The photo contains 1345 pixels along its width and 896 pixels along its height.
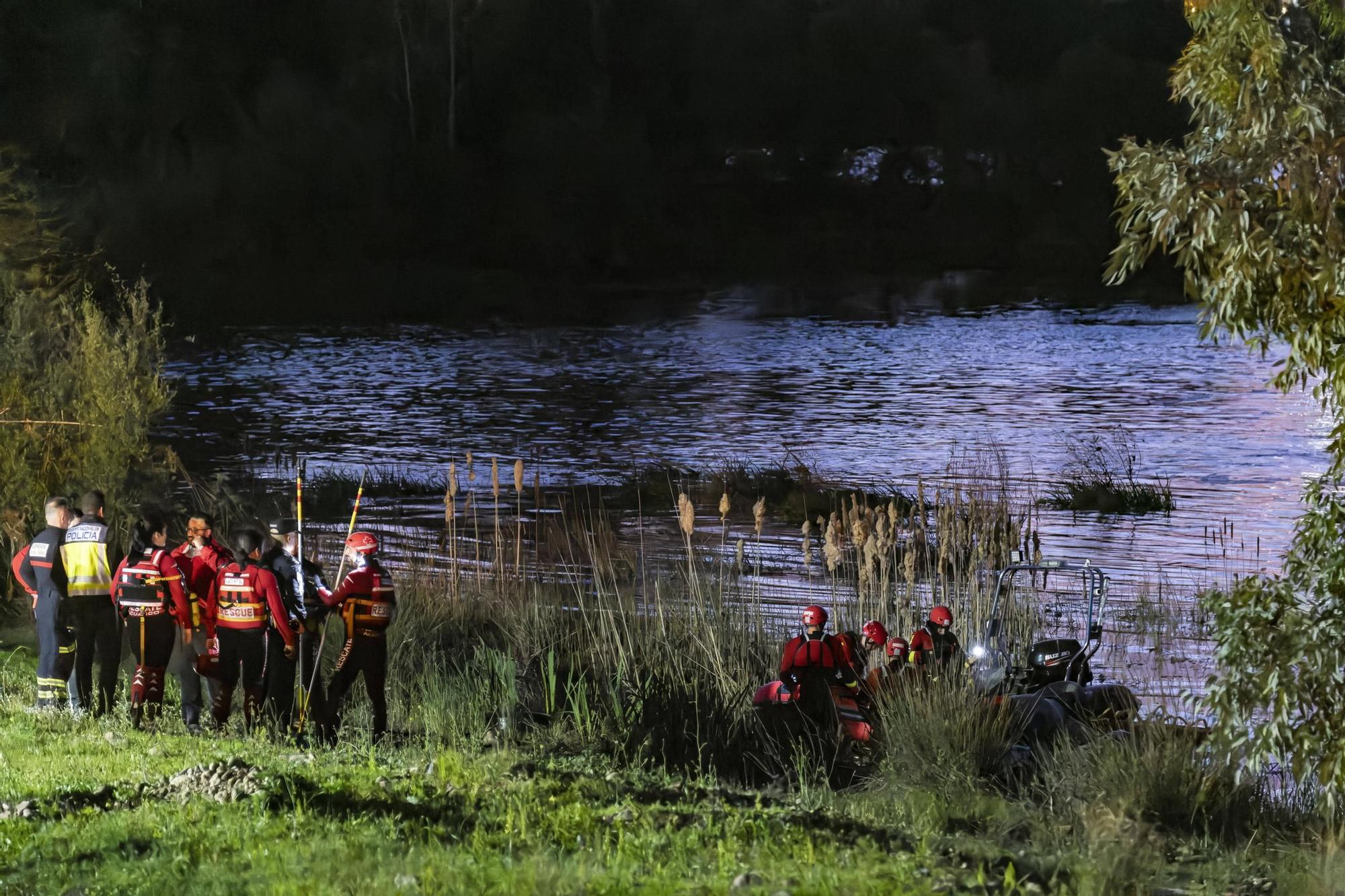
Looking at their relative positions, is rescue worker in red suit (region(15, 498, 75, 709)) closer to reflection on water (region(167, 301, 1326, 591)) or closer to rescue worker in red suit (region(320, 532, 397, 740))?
rescue worker in red suit (region(320, 532, 397, 740))

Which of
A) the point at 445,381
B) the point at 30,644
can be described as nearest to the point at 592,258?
the point at 445,381

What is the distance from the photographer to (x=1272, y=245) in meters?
7.48

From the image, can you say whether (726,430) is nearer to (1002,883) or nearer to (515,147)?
(1002,883)

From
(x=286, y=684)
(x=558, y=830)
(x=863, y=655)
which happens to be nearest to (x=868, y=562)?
(x=863, y=655)

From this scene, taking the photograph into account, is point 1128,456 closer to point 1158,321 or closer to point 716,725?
point 716,725

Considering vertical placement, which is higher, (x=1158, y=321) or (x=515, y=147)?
(x=515, y=147)

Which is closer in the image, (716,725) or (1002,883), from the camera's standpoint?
(1002,883)

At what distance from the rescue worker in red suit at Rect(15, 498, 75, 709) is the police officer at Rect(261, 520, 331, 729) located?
1645mm

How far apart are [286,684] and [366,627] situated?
87 cm

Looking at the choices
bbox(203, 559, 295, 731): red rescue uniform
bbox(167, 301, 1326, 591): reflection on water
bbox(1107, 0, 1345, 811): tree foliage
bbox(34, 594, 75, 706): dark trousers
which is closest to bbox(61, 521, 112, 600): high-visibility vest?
bbox(34, 594, 75, 706): dark trousers

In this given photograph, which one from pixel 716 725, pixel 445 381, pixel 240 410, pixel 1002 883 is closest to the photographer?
pixel 1002 883

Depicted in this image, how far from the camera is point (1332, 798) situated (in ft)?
25.8

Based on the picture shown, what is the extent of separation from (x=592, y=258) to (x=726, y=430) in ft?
160

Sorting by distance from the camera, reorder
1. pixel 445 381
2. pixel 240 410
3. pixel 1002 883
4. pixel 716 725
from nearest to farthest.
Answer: pixel 1002 883 → pixel 716 725 → pixel 240 410 → pixel 445 381
